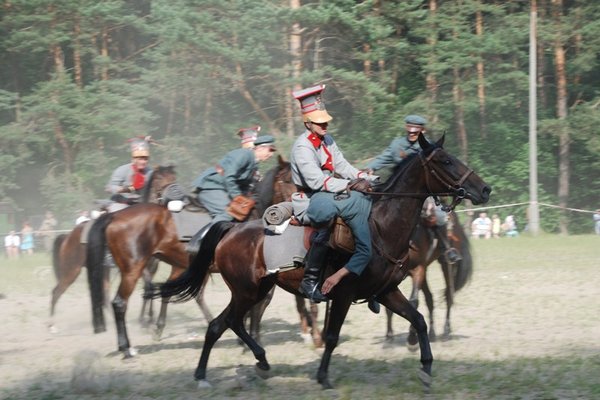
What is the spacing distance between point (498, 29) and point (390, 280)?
33483mm

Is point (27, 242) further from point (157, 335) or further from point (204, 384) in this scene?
point (204, 384)

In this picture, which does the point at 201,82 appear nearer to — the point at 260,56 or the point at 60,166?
the point at 260,56

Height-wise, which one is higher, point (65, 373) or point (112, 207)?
point (112, 207)

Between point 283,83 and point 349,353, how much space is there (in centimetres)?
2749

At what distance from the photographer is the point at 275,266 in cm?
909

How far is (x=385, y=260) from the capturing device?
8.72 metres

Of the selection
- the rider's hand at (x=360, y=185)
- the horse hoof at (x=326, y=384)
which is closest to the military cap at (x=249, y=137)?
the rider's hand at (x=360, y=185)

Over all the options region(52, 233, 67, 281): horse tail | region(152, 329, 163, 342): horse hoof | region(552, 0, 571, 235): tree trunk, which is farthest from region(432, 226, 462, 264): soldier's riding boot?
region(552, 0, 571, 235): tree trunk

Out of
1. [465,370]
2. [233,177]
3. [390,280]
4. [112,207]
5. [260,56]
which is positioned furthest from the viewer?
[260,56]

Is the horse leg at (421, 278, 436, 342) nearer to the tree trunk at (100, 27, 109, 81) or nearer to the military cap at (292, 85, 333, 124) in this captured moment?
the military cap at (292, 85, 333, 124)

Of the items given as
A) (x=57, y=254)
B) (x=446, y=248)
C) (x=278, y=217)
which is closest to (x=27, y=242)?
(x=57, y=254)

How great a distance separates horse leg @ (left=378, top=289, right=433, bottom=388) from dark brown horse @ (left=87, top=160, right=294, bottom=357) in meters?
2.83

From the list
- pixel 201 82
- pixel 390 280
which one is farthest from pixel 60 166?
pixel 390 280

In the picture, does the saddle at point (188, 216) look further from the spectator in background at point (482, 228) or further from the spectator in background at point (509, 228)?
the spectator in background at point (509, 228)
